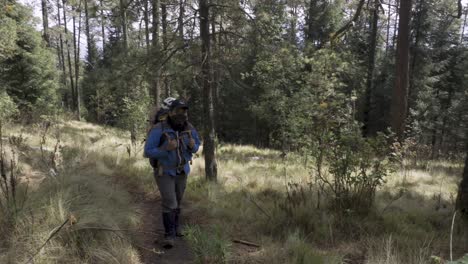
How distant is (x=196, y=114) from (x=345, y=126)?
25.6 meters

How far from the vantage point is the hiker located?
386 centimetres

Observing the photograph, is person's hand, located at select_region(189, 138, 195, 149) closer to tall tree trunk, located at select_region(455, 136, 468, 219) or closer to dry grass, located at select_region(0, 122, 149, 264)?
dry grass, located at select_region(0, 122, 149, 264)

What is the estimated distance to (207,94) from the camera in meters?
6.50

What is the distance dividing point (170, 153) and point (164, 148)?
122mm

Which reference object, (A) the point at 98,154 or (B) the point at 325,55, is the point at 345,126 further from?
(A) the point at 98,154

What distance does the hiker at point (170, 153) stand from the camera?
3.86m

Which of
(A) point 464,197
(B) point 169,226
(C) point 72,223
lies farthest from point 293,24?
(C) point 72,223

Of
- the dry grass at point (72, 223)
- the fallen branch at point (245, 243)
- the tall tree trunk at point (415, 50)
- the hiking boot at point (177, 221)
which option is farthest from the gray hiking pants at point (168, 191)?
the tall tree trunk at point (415, 50)

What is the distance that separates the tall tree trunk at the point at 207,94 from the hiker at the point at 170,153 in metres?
2.31

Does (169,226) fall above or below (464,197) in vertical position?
below

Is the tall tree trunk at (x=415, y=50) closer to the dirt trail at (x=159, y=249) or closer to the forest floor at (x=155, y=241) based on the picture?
the forest floor at (x=155, y=241)

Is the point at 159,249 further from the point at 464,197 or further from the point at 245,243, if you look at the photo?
the point at 464,197

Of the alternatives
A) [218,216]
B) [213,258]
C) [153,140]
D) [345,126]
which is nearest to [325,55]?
[345,126]

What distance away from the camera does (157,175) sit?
3.96 metres
